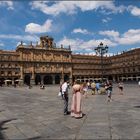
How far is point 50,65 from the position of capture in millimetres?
89875

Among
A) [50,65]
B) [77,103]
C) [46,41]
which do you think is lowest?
[77,103]

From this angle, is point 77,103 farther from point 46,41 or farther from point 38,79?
point 46,41

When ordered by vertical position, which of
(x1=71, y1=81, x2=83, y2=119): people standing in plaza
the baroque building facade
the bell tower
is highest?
the bell tower

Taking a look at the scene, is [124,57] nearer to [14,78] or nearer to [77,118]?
[14,78]

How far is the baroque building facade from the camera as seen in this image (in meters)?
83.2

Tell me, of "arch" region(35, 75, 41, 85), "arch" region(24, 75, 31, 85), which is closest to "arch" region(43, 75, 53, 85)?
"arch" region(35, 75, 41, 85)

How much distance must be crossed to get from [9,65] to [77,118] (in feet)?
248

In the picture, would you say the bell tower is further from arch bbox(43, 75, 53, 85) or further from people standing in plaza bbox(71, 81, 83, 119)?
people standing in plaza bbox(71, 81, 83, 119)

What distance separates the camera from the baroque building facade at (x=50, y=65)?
83250 millimetres

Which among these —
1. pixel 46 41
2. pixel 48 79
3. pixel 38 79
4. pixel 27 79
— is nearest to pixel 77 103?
pixel 27 79

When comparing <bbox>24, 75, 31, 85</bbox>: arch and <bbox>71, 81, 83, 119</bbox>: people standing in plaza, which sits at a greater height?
<bbox>24, 75, 31, 85</bbox>: arch

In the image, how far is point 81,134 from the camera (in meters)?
7.20

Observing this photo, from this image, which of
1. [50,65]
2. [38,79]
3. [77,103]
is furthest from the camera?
[50,65]

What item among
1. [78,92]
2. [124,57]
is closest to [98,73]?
[124,57]
